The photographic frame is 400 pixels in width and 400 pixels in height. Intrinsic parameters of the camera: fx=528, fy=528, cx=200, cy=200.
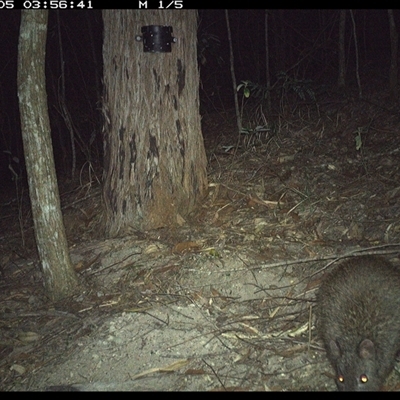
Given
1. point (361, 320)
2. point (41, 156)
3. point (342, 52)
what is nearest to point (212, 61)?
point (342, 52)

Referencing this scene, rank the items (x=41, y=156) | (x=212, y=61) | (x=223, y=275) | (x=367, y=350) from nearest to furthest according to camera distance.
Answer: (x=367, y=350)
(x=41, y=156)
(x=223, y=275)
(x=212, y=61)

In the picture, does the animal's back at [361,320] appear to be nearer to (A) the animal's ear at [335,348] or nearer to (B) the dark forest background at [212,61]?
(A) the animal's ear at [335,348]

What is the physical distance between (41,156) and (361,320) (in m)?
3.07

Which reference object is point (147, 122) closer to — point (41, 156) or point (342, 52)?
point (41, 156)

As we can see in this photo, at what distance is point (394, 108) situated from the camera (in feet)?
26.5

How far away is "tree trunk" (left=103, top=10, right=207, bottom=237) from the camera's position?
5668mm

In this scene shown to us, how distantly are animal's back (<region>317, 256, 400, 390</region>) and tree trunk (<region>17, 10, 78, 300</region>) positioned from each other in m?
2.45

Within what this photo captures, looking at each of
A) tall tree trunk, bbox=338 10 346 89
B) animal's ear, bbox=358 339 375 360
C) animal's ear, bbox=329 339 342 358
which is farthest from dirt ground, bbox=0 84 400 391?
tall tree trunk, bbox=338 10 346 89

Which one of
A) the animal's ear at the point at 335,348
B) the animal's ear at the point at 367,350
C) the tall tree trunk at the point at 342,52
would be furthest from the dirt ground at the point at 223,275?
the tall tree trunk at the point at 342,52

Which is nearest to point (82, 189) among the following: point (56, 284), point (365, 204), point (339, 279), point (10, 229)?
point (10, 229)

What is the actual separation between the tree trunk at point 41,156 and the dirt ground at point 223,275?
1.07ft

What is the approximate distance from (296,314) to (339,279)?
461mm

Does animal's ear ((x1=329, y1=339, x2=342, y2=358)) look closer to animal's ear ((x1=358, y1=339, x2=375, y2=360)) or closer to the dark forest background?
animal's ear ((x1=358, y1=339, x2=375, y2=360))

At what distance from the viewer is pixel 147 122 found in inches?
226
